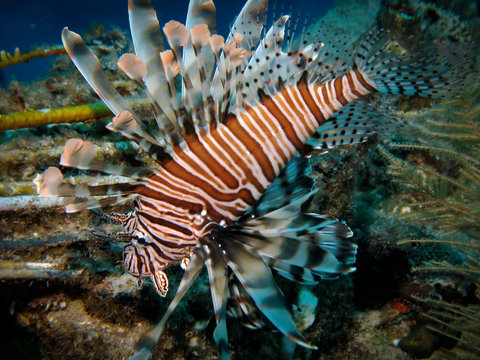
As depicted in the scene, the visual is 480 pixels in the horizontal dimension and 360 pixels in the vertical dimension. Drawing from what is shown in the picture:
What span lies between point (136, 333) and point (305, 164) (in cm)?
195

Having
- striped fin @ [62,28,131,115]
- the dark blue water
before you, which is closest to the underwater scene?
striped fin @ [62,28,131,115]

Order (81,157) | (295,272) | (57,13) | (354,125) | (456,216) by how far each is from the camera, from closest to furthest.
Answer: (81,157) → (295,272) → (354,125) → (456,216) → (57,13)

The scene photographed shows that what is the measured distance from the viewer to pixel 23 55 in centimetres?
385

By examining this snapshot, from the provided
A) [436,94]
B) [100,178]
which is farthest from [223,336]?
[436,94]

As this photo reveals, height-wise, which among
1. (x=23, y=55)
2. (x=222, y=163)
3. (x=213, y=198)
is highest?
(x=23, y=55)

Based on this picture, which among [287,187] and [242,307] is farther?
[287,187]

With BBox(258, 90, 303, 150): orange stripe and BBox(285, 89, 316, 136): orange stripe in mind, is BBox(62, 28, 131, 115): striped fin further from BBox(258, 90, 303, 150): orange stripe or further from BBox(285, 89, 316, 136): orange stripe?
BBox(285, 89, 316, 136): orange stripe

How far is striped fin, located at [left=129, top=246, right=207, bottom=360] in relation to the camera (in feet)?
4.84

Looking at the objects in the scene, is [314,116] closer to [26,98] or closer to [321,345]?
[321,345]

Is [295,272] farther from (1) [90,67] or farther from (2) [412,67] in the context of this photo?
(2) [412,67]

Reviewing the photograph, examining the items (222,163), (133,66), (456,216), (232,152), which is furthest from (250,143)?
(456,216)

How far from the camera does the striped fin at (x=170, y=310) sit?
58.1 inches

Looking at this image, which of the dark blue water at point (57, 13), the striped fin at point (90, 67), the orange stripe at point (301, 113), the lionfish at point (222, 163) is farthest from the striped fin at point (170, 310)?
the dark blue water at point (57, 13)

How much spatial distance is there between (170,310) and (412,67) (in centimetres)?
285
